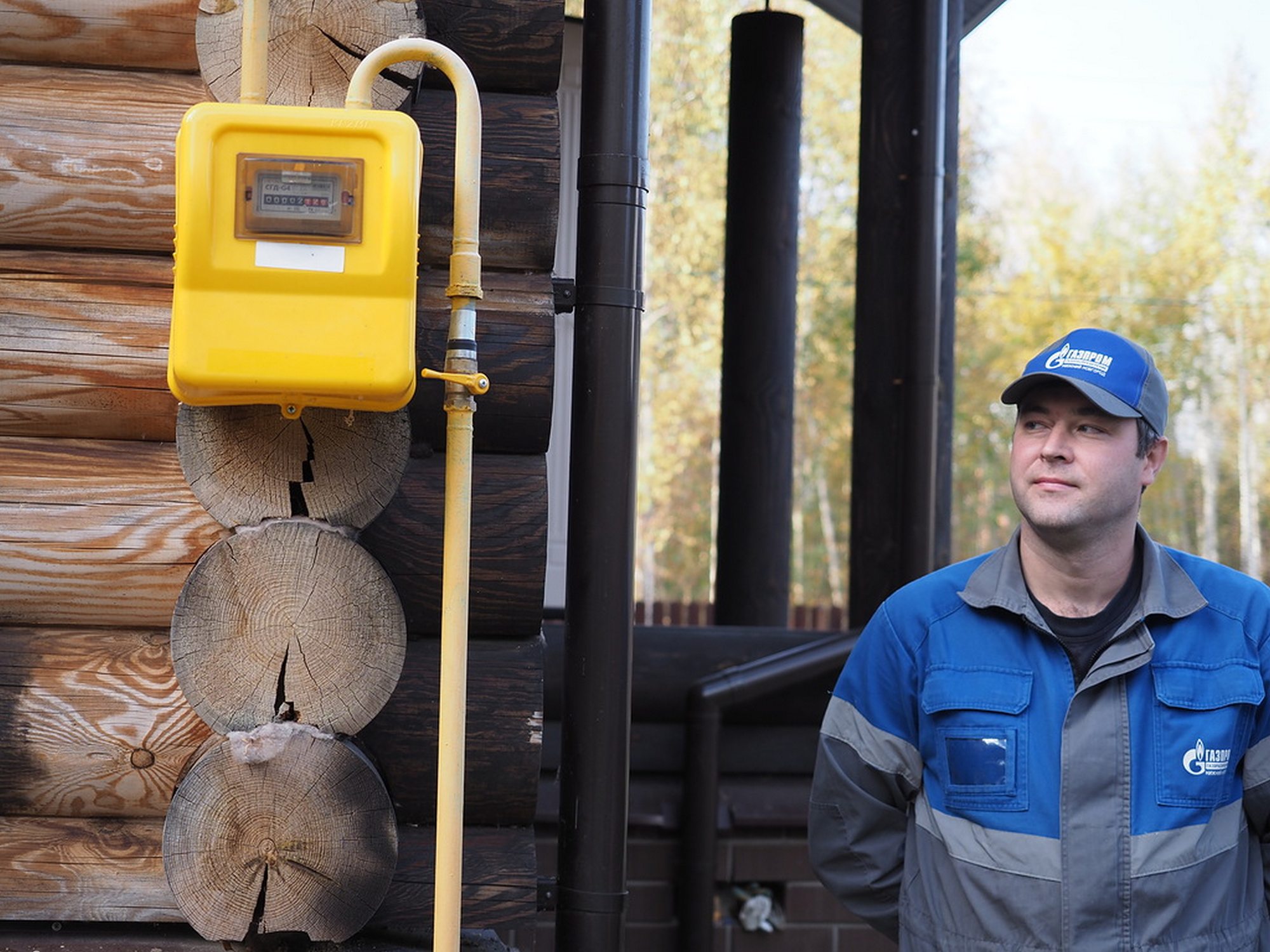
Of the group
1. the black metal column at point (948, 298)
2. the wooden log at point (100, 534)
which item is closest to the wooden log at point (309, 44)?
the wooden log at point (100, 534)

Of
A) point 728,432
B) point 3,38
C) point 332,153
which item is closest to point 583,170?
point 332,153

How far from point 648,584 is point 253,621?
78.5 feet

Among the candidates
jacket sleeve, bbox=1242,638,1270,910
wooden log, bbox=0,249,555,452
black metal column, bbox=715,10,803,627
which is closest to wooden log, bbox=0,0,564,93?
wooden log, bbox=0,249,555,452

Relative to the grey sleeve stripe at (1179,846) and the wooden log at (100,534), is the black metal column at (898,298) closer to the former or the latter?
the grey sleeve stripe at (1179,846)

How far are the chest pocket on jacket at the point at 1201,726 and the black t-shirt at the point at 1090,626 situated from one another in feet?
0.33

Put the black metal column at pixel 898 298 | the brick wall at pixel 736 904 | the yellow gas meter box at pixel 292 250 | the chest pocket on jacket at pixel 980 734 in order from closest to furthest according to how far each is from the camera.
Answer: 1. the yellow gas meter box at pixel 292 250
2. the chest pocket on jacket at pixel 980 734
3. the black metal column at pixel 898 298
4. the brick wall at pixel 736 904

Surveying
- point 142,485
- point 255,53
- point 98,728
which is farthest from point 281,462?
point 255,53

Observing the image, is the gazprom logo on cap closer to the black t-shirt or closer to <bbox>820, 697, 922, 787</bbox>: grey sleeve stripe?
the black t-shirt

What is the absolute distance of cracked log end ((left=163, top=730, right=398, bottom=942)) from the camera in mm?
2408

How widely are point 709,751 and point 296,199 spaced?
3482 millimetres

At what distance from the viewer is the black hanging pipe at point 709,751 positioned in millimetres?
5254

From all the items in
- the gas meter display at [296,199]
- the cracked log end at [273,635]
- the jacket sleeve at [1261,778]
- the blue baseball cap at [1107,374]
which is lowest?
the jacket sleeve at [1261,778]

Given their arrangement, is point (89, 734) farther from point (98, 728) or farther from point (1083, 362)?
point (1083, 362)

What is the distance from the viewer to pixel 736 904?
215 inches
